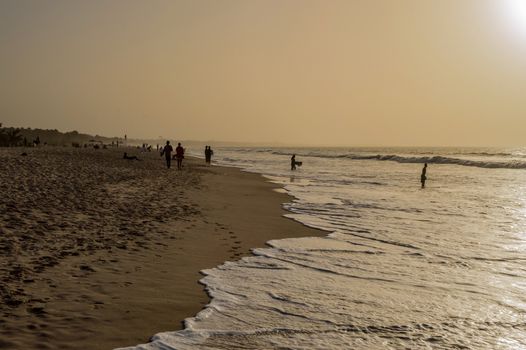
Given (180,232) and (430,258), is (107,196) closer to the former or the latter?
(180,232)

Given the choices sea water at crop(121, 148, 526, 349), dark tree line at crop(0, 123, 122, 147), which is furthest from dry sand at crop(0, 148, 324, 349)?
dark tree line at crop(0, 123, 122, 147)

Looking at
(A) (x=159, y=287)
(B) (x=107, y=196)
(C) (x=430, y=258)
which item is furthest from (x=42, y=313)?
(B) (x=107, y=196)

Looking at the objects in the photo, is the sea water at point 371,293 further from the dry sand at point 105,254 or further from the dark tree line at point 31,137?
the dark tree line at point 31,137

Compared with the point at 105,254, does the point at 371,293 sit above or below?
below

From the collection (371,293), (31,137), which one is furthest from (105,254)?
(31,137)

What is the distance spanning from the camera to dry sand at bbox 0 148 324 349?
561cm

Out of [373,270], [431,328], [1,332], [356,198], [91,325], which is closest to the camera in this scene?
[1,332]

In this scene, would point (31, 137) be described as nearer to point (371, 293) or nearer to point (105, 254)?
point (105, 254)

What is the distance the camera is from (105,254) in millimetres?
8820

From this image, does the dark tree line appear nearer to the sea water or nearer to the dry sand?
the dry sand

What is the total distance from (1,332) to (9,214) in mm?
6608

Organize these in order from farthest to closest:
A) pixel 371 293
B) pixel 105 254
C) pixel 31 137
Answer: pixel 31 137 < pixel 105 254 < pixel 371 293

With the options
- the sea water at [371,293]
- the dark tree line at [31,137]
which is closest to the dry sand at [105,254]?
the sea water at [371,293]

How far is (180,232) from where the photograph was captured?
38.5 ft
